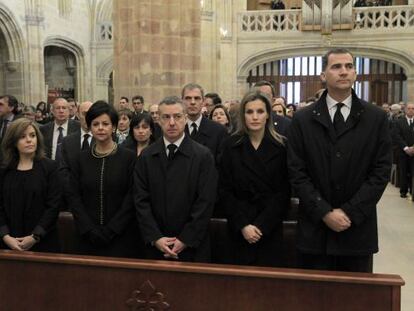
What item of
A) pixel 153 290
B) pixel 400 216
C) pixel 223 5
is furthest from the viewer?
pixel 223 5

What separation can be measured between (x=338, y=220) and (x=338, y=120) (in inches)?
21.9

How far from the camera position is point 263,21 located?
16391 millimetres

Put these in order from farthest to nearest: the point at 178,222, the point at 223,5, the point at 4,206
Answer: the point at 223,5 < the point at 4,206 < the point at 178,222

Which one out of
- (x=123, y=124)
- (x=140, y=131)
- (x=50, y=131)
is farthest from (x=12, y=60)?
(x=140, y=131)

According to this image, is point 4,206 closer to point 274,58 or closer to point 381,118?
point 381,118

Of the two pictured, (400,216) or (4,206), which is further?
(400,216)

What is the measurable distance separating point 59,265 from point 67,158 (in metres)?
1.12

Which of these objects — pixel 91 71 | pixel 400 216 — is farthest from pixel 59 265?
pixel 91 71

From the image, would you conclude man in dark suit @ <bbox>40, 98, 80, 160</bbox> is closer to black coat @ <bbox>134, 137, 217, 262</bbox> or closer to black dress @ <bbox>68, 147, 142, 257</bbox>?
black dress @ <bbox>68, 147, 142, 257</bbox>

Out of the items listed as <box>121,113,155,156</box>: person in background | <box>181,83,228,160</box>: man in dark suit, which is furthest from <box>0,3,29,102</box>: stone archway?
<box>181,83,228,160</box>: man in dark suit

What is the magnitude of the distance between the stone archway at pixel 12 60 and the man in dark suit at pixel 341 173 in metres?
12.5

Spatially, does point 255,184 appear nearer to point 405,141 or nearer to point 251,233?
point 251,233

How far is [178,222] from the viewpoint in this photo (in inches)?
118

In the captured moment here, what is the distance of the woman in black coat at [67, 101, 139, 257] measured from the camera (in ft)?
10.2
